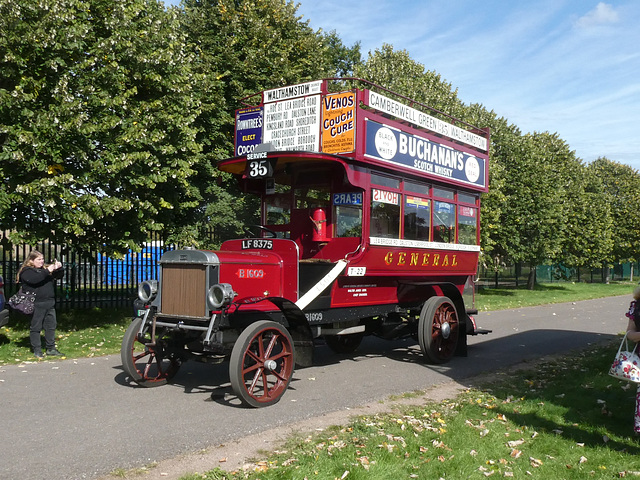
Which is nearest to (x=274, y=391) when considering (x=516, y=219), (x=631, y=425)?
(x=631, y=425)

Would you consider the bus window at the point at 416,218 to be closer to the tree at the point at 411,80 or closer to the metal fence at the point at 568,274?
the tree at the point at 411,80

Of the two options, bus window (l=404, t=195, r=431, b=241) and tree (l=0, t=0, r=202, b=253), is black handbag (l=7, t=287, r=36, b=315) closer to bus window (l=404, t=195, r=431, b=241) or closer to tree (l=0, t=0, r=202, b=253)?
tree (l=0, t=0, r=202, b=253)

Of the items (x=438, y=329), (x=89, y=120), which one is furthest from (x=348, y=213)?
(x=89, y=120)

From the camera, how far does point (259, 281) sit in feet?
24.8

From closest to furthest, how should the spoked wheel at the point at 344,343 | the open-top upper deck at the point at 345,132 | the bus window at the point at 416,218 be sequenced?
1. the open-top upper deck at the point at 345,132
2. the bus window at the point at 416,218
3. the spoked wheel at the point at 344,343

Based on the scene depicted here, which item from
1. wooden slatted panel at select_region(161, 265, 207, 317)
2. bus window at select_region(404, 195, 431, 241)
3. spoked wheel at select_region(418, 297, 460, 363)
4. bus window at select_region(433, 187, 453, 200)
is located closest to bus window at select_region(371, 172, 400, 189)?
bus window at select_region(404, 195, 431, 241)

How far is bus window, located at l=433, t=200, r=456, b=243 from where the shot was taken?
33.3 ft

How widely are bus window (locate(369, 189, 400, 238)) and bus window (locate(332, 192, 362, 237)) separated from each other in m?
0.21

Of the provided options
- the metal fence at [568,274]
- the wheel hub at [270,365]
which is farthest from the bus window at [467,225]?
the metal fence at [568,274]

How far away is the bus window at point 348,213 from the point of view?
339 inches

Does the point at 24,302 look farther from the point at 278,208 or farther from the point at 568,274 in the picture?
the point at 568,274

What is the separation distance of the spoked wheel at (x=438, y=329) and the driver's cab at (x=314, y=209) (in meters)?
1.97

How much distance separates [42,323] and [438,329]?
21.6 ft

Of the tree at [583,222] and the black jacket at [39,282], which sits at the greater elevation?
the tree at [583,222]
